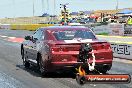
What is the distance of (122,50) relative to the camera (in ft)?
62.2

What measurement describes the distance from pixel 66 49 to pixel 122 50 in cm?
765

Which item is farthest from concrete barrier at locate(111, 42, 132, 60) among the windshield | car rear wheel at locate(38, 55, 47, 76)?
car rear wheel at locate(38, 55, 47, 76)

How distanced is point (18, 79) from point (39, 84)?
4.09ft

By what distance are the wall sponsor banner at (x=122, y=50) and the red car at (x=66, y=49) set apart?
231 inches

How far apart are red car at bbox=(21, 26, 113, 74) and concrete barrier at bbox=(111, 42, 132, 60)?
587 centimetres

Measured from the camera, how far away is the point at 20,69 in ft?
47.8

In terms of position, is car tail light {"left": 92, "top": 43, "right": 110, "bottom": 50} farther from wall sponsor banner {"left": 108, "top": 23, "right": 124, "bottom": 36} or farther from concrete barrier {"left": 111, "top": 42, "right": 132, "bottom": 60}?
wall sponsor banner {"left": 108, "top": 23, "right": 124, "bottom": 36}

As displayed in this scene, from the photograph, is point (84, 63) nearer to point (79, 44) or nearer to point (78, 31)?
point (79, 44)

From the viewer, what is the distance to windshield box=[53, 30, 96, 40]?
12.4 m

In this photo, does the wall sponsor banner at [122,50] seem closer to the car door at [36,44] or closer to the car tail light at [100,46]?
the car door at [36,44]

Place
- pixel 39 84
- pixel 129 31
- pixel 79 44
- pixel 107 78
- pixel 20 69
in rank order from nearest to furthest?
pixel 107 78 → pixel 39 84 → pixel 79 44 → pixel 20 69 → pixel 129 31

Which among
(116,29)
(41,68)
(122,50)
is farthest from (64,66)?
(116,29)

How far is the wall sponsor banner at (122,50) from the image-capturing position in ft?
60.2

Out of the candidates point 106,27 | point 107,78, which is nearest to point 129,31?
point 106,27
